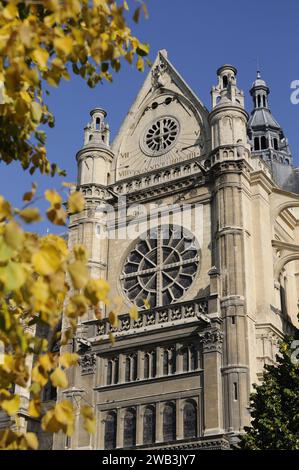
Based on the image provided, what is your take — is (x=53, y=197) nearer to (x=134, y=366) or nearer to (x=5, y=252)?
(x=5, y=252)

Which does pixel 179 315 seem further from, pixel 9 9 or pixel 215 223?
pixel 9 9

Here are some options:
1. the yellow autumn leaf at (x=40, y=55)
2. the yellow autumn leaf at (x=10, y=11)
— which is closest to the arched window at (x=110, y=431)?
the yellow autumn leaf at (x=40, y=55)

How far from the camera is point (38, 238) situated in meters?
6.19

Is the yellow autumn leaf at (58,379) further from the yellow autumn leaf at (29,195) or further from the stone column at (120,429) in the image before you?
the stone column at (120,429)

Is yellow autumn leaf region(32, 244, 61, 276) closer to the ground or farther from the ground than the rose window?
closer to the ground

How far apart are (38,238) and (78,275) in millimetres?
695

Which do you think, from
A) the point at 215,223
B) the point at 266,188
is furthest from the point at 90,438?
the point at 266,188

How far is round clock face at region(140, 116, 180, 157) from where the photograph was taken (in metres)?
35.9

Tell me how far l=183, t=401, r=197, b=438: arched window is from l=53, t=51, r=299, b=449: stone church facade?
5 cm

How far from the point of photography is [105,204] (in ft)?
118

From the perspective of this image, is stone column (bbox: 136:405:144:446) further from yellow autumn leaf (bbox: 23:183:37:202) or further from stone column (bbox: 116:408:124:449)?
yellow autumn leaf (bbox: 23:183:37:202)

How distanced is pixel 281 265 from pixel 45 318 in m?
27.8

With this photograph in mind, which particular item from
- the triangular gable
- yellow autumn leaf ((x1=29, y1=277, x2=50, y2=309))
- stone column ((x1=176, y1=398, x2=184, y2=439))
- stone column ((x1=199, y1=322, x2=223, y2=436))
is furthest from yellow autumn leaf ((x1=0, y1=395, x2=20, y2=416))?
the triangular gable

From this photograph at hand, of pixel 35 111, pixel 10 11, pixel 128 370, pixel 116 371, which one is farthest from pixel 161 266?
pixel 10 11
